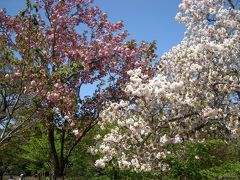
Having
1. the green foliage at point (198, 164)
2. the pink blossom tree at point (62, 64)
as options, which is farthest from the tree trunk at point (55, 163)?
the green foliage at point (198, 164)

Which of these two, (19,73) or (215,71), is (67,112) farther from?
(215,71)

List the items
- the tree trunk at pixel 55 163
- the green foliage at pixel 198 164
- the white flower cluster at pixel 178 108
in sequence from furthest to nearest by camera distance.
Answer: the tree trunk at pixel 55 163, the green foliage at pixel 198 164, the white flower cluster at pixel 178 108

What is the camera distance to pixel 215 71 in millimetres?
9656

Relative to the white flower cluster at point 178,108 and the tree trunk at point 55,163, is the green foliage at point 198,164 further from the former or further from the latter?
the tree trunk at point 55,163

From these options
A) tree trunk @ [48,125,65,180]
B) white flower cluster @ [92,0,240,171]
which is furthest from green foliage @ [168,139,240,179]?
tree trunk @ [48,125,65,180]

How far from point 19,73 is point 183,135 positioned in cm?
652

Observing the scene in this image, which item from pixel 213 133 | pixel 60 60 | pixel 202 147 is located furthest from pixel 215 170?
pixel 60 60

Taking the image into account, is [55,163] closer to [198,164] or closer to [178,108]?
[198,164]

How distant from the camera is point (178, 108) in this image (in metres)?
10.0

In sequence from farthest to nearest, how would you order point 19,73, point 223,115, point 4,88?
point 4,88 → point 19,73 → point 223,115

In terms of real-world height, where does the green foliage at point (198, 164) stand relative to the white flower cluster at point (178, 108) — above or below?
below

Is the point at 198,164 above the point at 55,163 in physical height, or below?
below

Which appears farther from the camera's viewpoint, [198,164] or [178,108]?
[198,164]

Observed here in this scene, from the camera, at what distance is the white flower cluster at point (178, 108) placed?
375 inches
